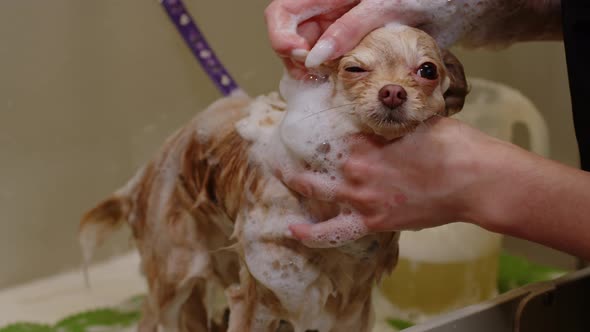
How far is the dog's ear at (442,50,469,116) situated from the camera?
0.92 metres

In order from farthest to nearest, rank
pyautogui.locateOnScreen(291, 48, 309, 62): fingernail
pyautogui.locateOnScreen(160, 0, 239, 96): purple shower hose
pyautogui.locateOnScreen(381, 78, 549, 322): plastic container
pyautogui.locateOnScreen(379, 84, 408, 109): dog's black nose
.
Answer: pyautogui.locateOnScreen(160, 0, 239, 96): purple shower hose
pyautogui.locateOnScreen(381, 78, 549, 322): plastic container
pyautogui.locateOnScreen(291, 48, 309, 62): fingernail
pyautogui.locateOnScreen(379, 84, 408, 109): dog's black nose

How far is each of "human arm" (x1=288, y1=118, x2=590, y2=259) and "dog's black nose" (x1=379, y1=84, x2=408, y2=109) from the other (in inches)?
3.2

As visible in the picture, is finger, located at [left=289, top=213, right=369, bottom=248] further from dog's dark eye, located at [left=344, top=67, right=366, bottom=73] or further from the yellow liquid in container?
the yellow liquid in container

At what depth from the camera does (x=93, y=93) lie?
1.62 m

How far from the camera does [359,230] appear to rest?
3.03ft

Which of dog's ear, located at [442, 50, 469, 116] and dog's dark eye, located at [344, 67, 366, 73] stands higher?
dog's dark eye, located at [344, 67, 366, 73]

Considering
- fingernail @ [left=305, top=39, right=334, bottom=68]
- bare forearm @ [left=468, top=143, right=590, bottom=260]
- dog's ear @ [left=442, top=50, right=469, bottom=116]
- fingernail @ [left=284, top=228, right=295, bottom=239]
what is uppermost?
fingernail @ [left=305, top=39, right=334, bottom=68]

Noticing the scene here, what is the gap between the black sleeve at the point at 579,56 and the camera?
923 millimetres

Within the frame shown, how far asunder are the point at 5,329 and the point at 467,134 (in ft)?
3.61

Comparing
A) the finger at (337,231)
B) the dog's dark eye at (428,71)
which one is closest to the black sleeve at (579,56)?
the dog's dark eye at (428,71)

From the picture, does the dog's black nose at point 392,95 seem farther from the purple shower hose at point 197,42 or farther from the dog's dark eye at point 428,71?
the purple shower hose at point 197,42

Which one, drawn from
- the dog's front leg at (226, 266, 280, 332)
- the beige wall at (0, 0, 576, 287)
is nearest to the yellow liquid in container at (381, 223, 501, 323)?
the beige wall at (0, 0, 576, 287)

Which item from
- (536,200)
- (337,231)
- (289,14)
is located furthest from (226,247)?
(536,200)

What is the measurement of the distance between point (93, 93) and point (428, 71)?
98 cm
